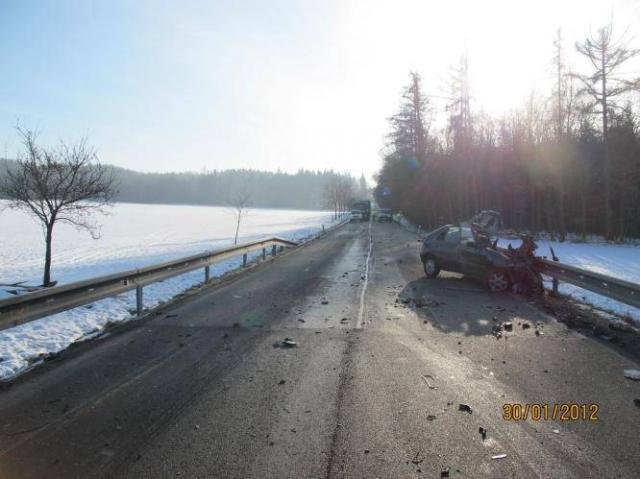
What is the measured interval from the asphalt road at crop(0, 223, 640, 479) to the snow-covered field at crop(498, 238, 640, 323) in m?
2.65

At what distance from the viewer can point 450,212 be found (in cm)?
4006

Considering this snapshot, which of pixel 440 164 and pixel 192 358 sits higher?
pixel 440 164

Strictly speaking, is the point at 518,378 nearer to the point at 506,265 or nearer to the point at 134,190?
the point at 506,265

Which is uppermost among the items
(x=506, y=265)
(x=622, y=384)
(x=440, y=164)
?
(x=440, y=164)

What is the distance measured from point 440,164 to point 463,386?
3815 cm

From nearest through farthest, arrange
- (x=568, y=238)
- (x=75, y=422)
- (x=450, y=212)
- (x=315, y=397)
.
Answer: (x=75, y=422), (x=315, y=397), (x=568, y=238), (x=450, y=212)

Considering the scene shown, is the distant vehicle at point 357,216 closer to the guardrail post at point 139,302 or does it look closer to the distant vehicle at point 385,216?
the distant vehicle at point 385,216

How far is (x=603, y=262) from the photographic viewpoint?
19.2 m

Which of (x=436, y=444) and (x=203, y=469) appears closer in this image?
(x=203, y=469)

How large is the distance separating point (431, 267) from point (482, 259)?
80.5 inches

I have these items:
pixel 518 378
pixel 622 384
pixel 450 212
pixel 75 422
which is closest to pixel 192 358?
pixel 75 422

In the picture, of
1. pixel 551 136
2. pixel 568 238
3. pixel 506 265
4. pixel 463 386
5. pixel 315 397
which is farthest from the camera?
pixel 551 136

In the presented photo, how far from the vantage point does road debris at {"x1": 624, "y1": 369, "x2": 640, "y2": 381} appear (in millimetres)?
5352

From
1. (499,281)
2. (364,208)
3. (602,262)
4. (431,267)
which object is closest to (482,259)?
(499,281)
